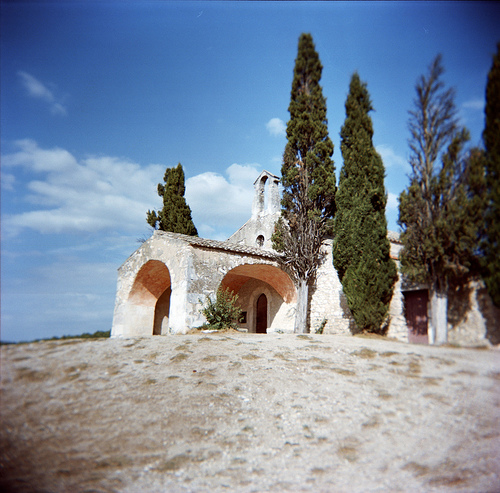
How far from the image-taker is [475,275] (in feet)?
16.5

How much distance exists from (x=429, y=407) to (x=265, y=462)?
2313 millimetres

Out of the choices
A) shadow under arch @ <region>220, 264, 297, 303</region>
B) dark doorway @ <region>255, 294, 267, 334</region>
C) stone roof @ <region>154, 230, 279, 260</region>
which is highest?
stone roof @ <region>154, 230, 279, 260</region>

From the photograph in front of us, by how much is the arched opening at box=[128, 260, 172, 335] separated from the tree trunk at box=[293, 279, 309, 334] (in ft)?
17.1

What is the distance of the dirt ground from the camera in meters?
3.28

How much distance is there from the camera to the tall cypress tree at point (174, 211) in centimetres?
1806

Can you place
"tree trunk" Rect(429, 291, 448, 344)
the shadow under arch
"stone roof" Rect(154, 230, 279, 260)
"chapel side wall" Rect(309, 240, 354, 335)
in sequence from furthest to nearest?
the shadow under arch → "chapel side wall" Rect(309, 240, 354, 335) → "stone roof" Rect(154, 230, 279, 260) → "tree trunk" Rect(429, 291, 448, 344)

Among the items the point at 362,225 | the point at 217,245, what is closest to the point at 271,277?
the point at 217,245

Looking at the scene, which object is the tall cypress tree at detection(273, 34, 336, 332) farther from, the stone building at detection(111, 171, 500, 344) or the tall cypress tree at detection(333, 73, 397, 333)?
the tall cypress tree at detection(333, 73, 397, 333)

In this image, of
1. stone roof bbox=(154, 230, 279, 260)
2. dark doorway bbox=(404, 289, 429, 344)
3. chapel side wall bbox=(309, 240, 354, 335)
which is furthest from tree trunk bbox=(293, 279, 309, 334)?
dark doorway bbox=(404, 289, 429, 344)

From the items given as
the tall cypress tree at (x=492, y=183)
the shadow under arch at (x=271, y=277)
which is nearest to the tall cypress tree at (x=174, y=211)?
the shadow under arch at (x=271, y=277)

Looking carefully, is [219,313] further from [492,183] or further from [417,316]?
[492,183]

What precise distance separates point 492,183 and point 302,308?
8286 millimetres

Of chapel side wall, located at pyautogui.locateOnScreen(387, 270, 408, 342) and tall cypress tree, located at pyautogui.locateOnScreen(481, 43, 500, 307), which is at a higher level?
tall cypress tree, located at pyautogui.locateOnScreen(481, 43, 500, 307)

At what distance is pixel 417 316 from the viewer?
7.34 meters
